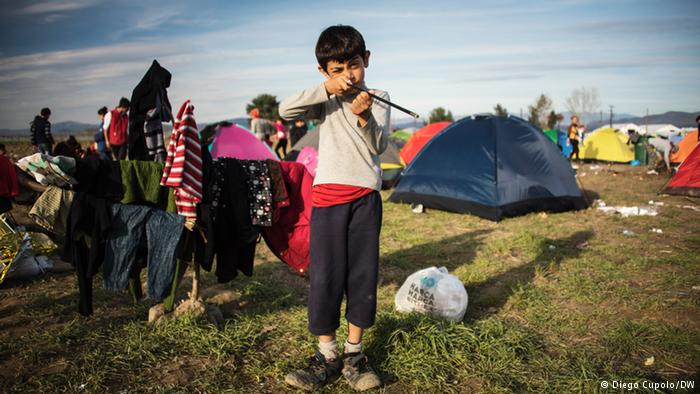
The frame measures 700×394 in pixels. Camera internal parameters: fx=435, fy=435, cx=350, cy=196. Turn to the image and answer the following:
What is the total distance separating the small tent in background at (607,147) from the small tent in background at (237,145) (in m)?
13.2

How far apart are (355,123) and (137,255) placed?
1.75m

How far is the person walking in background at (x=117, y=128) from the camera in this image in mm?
8219

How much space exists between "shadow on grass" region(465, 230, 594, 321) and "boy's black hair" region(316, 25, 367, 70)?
7.61 feet

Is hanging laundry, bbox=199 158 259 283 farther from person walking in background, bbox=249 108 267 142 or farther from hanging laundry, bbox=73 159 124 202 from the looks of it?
person walking in background, bbox=249 108 267 142

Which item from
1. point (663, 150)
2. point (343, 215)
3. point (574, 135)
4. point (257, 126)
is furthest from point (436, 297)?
point (663, 150)

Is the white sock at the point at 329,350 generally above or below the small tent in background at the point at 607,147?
below

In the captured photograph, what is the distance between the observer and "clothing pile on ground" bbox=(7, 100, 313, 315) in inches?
107

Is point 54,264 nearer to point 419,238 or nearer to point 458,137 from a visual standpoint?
point 419,238

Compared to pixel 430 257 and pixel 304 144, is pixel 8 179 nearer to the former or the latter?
pixel 430 257

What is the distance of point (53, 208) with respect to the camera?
268 centimetres

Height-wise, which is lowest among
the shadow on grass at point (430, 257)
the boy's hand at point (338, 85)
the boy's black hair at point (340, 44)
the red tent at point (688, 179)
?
the shadow on grass at point (430, 257)

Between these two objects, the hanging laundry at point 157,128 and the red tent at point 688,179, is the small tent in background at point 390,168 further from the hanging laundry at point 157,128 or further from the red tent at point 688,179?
the hanging laundry at point 157,128

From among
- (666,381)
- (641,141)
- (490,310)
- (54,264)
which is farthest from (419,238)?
(641,141)

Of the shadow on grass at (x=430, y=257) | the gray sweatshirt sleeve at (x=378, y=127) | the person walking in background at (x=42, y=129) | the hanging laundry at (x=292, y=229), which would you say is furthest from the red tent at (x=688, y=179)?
the person walking in background at (x=42, y=129)
